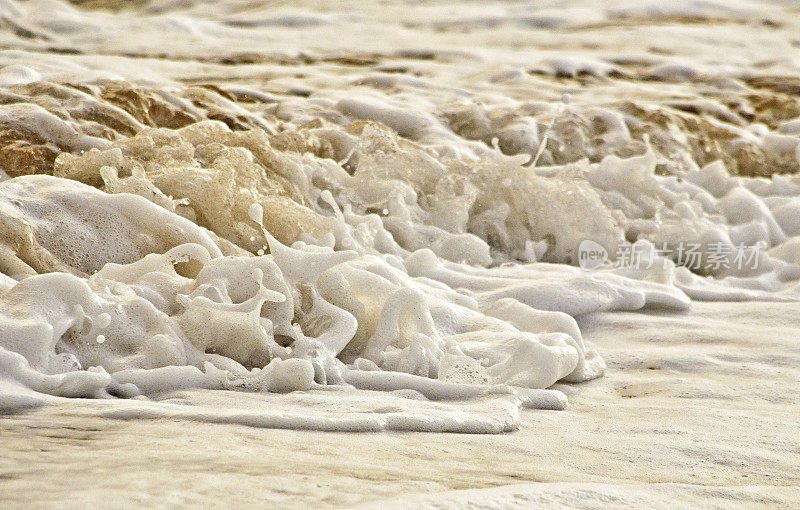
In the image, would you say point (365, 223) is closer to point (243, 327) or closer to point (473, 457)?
point (243, 327)

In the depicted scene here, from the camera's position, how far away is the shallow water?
2.18 m

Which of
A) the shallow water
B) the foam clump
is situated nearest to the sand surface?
the shallow water

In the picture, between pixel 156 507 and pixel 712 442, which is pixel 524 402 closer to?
pixel 712 442

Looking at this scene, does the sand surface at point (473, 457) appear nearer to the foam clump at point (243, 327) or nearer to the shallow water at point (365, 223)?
the shallow water at point (365, 223)

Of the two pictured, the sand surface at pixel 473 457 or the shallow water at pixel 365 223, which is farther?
the shallow water at pixel 365 223

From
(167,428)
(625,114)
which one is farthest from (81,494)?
(625,114)

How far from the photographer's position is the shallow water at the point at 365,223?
2.18 metres

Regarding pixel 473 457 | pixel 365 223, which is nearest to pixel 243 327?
pixel 473 457

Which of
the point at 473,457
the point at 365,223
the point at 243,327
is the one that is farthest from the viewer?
the point at 365,223

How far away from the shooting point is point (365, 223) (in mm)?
3703

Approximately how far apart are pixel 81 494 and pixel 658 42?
28.6 ft

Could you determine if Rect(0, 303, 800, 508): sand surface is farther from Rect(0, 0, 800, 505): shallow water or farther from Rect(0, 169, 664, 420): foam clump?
Rect(0, 169, 664, 420): foam clump

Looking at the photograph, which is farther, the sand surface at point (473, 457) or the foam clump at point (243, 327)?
the foam clump at point (243, 327)

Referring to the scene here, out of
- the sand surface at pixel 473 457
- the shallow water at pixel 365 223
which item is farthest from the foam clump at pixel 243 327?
the sand surface at pixel 473 457
